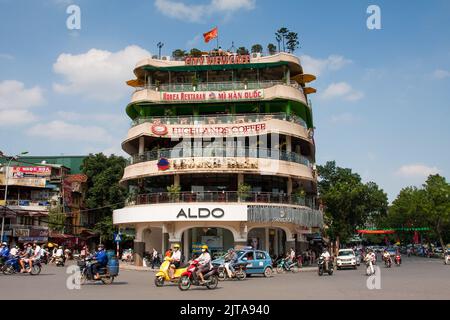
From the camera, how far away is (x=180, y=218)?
107 ft

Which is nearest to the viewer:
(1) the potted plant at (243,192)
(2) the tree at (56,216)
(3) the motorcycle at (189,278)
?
(3) the motorcycle at (189,278)

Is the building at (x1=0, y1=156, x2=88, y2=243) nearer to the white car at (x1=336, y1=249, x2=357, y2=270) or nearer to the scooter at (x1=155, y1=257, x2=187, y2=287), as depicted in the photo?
the white car at (x1=336, y1=249, x2=357, y2=270)

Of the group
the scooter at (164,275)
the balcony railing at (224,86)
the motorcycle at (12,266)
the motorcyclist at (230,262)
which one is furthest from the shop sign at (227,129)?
the scooter at (164,275)

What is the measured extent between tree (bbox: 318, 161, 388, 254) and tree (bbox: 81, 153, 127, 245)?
77.1 ft

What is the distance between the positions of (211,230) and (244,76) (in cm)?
1309

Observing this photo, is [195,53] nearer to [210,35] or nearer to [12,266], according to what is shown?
[210,35]

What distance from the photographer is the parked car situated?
84.7 feet

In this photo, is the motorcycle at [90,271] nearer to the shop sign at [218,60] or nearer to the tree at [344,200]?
the shop sign at [218,60]

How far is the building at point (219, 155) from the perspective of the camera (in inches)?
1313

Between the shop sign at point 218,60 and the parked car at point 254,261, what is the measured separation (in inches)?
682

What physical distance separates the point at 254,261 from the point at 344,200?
28010mm

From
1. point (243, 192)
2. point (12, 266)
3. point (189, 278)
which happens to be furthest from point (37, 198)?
point (189, 278)

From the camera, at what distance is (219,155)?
112 feet

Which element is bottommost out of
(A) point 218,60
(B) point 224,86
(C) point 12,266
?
(C) point 12,266
